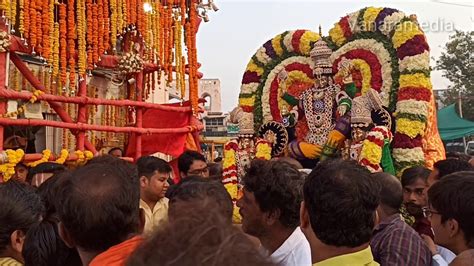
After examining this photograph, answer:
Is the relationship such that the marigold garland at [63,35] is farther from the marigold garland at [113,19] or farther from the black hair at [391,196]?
the black hair at [391,196]

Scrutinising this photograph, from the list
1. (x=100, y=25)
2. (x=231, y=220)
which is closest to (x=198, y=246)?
(x=231, y=220)

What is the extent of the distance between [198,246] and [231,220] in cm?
27

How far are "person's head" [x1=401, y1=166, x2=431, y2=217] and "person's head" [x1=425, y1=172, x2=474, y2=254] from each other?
1.54m

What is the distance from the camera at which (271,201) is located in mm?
2734

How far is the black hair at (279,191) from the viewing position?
107 inches

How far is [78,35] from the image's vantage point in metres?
6.53

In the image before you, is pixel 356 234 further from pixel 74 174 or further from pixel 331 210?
pixel 74 174

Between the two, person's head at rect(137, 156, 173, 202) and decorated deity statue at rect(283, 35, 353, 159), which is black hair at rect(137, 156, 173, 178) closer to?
person's head at rect(137, 156, 173, 202)

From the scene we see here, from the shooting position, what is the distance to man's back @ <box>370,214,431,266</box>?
2725 millimetres

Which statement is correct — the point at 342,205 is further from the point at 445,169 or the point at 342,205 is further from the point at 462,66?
the point at 462,66

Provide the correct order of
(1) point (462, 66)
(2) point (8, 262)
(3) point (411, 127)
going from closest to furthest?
(2) point (8, 262) → (3) point (411, 127) → (1) point (462, 66)

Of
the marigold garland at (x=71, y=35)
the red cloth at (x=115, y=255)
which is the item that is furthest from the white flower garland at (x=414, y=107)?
the red cloth at (x=115, y=255)

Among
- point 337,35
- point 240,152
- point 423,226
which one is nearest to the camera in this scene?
point 423,226

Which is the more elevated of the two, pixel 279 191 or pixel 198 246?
pixel 198 246
